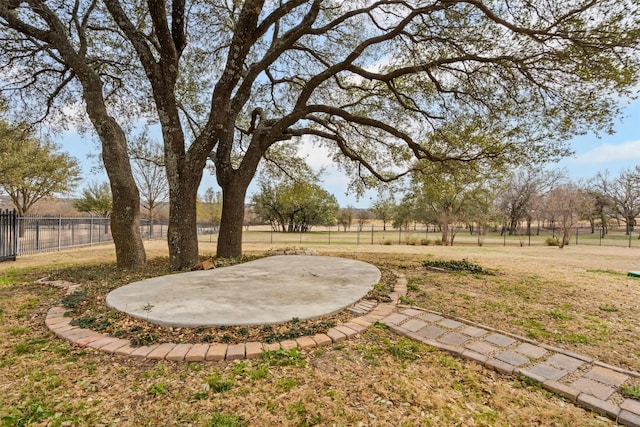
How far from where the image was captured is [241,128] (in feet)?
28.8

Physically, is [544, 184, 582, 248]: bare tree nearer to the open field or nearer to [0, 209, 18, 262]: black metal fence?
the open field

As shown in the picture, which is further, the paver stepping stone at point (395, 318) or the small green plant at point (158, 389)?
the paver stepping stone at point (395, 318)

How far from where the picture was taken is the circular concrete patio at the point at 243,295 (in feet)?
8.74

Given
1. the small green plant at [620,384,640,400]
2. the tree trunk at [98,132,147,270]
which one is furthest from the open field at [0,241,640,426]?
the tree trunk at [98,132,147,270]

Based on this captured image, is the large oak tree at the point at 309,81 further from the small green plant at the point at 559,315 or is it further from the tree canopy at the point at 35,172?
the tree canopy at the point at 35,172

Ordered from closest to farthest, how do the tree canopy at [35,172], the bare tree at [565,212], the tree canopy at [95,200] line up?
1. the tree canopy at [35,172]
2. the bare tree at [565,212]
3. the tree canopy at [95,200]

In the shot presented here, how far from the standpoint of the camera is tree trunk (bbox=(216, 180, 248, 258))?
6062 millimetres

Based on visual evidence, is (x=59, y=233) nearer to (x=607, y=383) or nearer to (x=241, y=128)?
(x=241, y=128)

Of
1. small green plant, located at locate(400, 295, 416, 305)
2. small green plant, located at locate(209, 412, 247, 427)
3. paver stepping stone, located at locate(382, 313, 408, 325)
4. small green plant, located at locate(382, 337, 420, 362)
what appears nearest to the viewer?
small green plant, located at locate(209, 412, 247, 427)

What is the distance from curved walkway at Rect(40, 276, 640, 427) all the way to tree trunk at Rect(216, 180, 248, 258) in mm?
3319

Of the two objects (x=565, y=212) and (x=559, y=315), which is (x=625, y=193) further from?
(x=559, y=315)

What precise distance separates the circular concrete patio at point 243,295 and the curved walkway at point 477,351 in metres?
0.36

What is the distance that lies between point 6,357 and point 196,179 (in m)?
3.44

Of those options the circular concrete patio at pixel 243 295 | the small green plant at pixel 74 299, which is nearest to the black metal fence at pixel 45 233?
the small green plant at pixel 74 299
